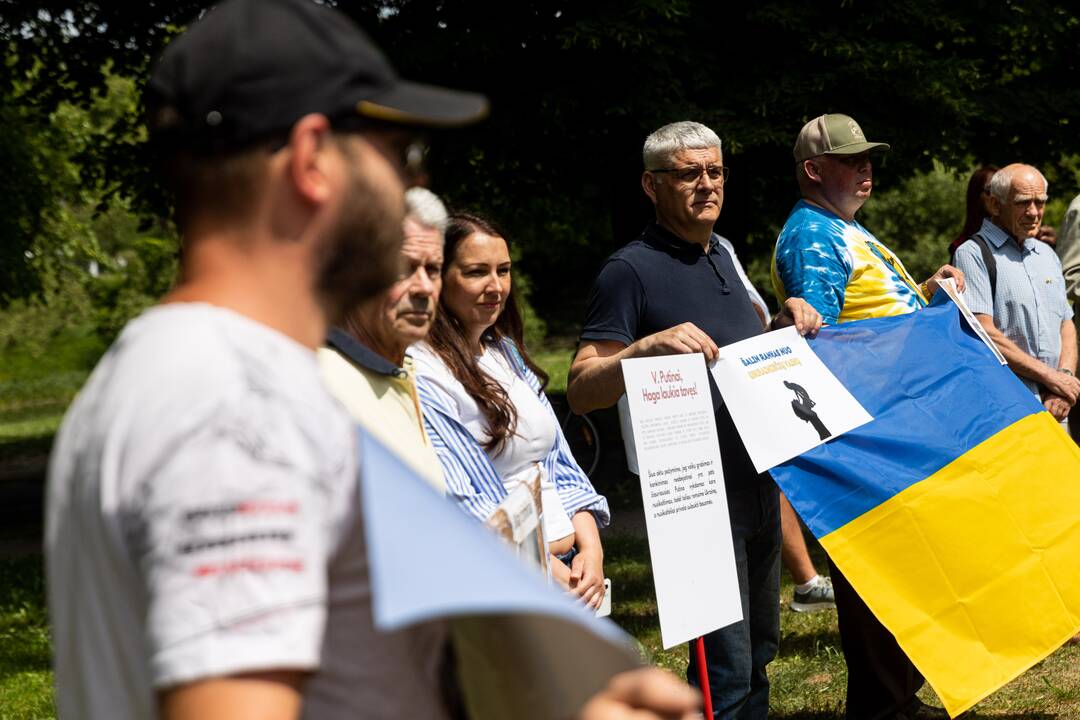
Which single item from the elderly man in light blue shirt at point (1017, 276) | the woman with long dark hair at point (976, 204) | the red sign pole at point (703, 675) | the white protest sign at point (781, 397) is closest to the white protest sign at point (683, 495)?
the red sign pole at point (703, 675)

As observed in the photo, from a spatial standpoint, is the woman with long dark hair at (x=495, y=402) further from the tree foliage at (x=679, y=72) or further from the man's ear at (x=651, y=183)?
the tree foliage at (x=679, y=72)

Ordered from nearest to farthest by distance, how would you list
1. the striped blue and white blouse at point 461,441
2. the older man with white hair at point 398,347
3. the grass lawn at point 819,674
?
the older man with white hair at point 398,347 < the striped blue and white blouse at point 461,441 < the grass lawn at point 819,674

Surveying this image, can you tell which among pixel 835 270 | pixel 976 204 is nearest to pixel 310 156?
pixel 835 270

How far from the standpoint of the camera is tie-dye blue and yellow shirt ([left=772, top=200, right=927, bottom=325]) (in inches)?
185

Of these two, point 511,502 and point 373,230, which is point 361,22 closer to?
point 511,502

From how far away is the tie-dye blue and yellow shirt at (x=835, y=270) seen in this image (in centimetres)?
470

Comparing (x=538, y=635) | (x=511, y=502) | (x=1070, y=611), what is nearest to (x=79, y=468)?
(x=538, y=635)

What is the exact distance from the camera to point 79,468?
1225mm

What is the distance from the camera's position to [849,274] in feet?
15.6

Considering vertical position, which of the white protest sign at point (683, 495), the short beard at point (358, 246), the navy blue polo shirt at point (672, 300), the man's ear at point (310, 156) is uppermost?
the man's ear at point (310, 156)

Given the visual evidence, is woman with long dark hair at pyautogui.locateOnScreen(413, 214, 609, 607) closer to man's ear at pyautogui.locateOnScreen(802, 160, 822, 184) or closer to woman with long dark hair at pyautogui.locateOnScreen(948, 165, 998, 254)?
man's ear at pyautogui.locateOnScreen(802, 160, 822, 184)

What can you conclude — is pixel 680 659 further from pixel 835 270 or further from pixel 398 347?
pixel 398 347

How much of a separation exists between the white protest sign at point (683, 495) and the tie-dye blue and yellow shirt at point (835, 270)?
0.97 m

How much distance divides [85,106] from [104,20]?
1.09 metres
